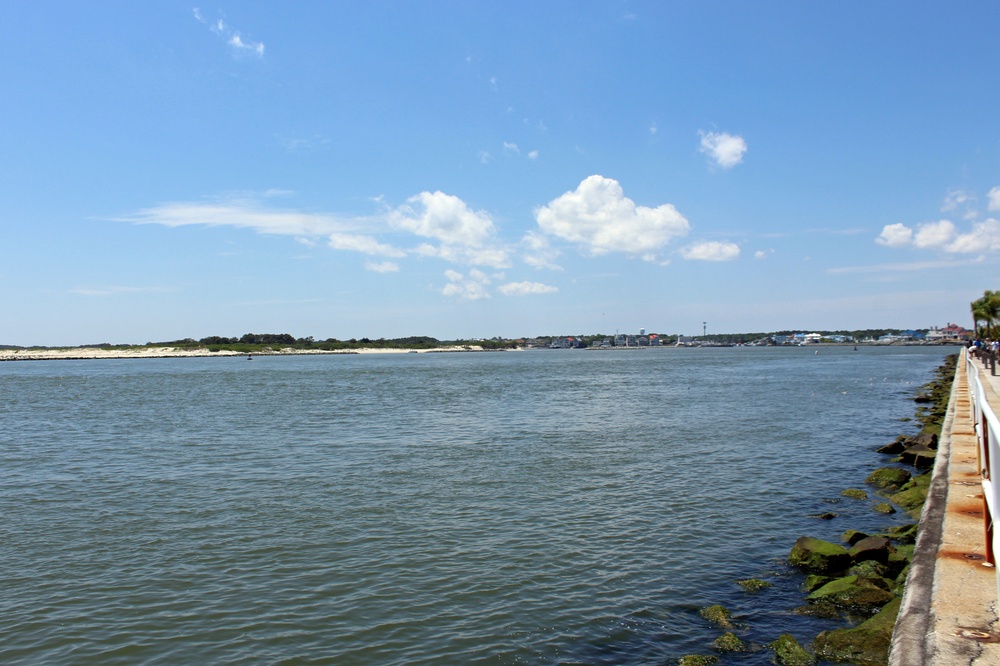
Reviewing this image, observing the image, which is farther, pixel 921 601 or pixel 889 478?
pixel 889 478

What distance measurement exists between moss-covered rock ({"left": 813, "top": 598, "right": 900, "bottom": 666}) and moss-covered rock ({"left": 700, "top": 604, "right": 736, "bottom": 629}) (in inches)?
47.3

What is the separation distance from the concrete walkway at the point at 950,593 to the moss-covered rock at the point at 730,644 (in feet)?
6.66

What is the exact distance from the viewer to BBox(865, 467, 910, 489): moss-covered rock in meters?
17.6

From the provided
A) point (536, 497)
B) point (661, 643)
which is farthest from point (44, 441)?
point (661, 643)

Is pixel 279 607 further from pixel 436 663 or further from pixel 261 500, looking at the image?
pixel 261 500

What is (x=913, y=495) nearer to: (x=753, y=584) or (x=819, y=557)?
(x=819, y=557)

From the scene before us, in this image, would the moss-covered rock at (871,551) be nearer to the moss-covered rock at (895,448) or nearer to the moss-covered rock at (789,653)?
the moss-covered rock at (789,653)

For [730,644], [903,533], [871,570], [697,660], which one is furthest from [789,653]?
[903,533]

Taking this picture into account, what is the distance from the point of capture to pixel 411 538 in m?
13.4

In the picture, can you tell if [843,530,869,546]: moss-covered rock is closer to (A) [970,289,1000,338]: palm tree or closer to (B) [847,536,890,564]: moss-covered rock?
(B) [847,536,890,564]: moss-covered rock

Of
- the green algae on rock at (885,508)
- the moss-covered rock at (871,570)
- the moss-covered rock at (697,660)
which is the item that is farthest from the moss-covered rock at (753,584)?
the green algae on rock at (885,508)

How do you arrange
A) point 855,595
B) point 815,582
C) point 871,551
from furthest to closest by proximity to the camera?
1. point 871,551
2. point 815,582
3. point 855,595

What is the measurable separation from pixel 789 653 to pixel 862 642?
31.3 inches

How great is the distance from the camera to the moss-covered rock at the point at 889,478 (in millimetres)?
17609
